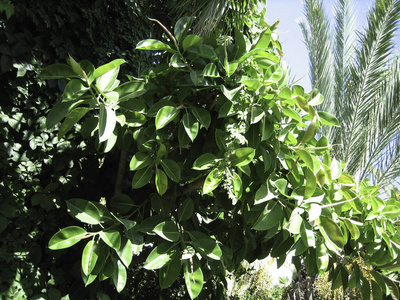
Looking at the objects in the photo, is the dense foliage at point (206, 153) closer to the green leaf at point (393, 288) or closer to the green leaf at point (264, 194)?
the green leaf at point (264, 194)

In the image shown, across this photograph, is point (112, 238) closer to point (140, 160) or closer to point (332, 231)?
point (140, 160)

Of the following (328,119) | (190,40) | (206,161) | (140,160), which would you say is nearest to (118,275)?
(140,160)

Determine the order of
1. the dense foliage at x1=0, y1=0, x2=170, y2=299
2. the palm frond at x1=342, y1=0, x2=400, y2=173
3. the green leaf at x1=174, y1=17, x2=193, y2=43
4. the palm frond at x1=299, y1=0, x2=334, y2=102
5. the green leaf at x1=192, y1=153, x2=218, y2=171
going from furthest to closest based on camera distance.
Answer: the palm frond at x1=299, y1=0, x2=334, y2=102
the palm frond at x1=342, y1=0, x2=400, y2=173
the dense foliage at x1=0, y1=0, x2=170, y2=299
the green leaf at x1=174, y1=17, x2=193, y2=43
the green leaf at x1=192, y1=153, x2=218, y2=171

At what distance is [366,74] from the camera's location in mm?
5199

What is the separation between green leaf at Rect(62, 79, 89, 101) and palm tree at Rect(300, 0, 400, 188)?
4.36 metres

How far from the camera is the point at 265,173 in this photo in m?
1.86

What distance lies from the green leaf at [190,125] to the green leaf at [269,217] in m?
0.44

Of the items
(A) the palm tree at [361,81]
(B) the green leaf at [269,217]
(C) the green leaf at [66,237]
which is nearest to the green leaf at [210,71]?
(B) the green leaf at [269,217]

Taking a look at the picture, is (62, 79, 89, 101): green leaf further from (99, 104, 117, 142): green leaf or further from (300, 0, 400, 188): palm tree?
(300, 0, 400, 188): palm tree

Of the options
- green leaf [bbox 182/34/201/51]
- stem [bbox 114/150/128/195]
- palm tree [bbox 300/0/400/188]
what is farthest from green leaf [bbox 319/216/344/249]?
palm tree [bbox 300/0/400/188]

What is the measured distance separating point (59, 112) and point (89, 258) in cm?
59

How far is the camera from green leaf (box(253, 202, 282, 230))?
1675mm

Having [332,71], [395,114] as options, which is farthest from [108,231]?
[332,71]

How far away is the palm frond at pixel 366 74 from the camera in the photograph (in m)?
4.98
